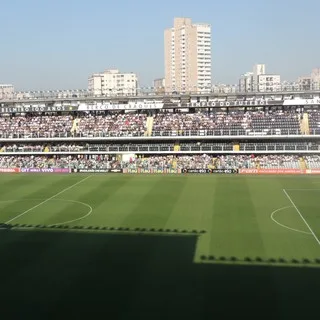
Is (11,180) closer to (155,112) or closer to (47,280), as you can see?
(155,112)

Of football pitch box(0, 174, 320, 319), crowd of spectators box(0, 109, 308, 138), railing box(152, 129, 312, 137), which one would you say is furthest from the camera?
crowd of spectators box(0, 109, 308, 138)

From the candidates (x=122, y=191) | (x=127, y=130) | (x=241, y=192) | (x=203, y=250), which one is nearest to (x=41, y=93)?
(x=127, y=130)

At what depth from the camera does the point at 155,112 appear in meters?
56.2

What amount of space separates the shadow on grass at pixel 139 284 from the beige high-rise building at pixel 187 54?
126208 mm

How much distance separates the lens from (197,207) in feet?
104

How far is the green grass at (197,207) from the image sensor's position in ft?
77.2

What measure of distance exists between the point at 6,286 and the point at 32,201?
55.1 feet

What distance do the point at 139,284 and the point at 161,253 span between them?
12.7 feet

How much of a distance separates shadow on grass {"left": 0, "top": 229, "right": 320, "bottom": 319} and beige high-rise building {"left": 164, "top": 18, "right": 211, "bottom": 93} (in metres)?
126

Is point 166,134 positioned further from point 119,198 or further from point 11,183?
point 11,183

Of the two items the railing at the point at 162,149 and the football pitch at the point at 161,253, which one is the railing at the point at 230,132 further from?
the football pitch at the point at 161,253

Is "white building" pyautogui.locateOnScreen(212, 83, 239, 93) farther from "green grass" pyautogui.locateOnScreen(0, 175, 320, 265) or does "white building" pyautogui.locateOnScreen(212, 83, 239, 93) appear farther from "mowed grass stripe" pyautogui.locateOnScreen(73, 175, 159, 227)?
"mowed grass stripe" pyautogui.locateOnScreen(73, 175, 159, 227)

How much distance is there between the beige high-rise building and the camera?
147 metres

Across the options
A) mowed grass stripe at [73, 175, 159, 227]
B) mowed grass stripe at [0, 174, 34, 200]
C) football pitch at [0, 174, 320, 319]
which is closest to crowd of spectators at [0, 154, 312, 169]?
mowed grass stripe at [73, 175, 159, 227]
